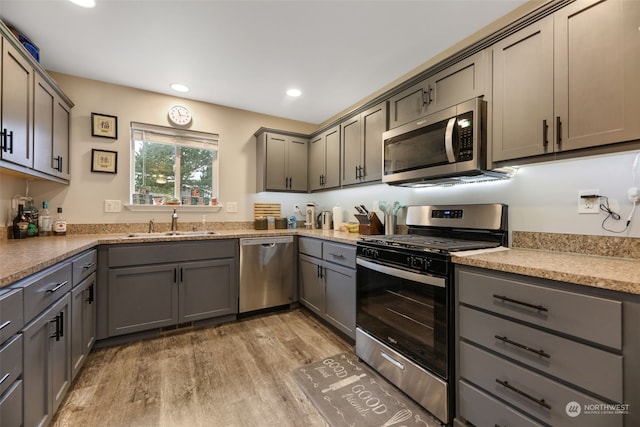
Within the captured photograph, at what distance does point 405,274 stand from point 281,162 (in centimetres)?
229

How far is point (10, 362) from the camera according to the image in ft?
3.23

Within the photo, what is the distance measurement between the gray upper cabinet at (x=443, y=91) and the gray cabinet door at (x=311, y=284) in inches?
61.5

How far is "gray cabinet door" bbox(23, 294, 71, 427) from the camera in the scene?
1.12m

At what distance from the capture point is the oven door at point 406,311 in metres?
1.44

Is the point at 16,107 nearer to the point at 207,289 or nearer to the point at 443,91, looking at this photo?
the point at 207,289

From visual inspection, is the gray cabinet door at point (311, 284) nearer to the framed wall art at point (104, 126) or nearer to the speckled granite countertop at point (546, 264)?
the speckled granite countertop at point (546, 264)

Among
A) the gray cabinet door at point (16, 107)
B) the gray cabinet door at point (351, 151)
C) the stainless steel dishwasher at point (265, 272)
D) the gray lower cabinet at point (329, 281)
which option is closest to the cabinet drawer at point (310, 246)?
the gray lower cabinet at point (329, 281)

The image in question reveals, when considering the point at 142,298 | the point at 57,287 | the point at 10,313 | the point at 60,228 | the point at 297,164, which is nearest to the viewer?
the point at 10,313

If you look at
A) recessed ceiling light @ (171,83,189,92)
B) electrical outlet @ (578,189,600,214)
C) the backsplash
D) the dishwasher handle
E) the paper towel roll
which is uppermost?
recessed ceiling light @ (171,83,189,92)

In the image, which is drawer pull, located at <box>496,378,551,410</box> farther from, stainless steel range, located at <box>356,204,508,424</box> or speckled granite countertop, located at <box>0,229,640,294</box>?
speckled granite countertop, located at <box>0,229,640,294</box>

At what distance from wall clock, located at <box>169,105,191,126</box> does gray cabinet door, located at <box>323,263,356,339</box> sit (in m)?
2.33

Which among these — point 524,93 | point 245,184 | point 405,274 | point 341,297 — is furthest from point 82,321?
point 524,93

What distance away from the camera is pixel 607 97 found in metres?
1.18

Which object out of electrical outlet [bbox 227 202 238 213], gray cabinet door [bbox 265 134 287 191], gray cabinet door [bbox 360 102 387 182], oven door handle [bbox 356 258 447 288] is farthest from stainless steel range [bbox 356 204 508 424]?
electrical outlet [bbox 227 202 238 213]
